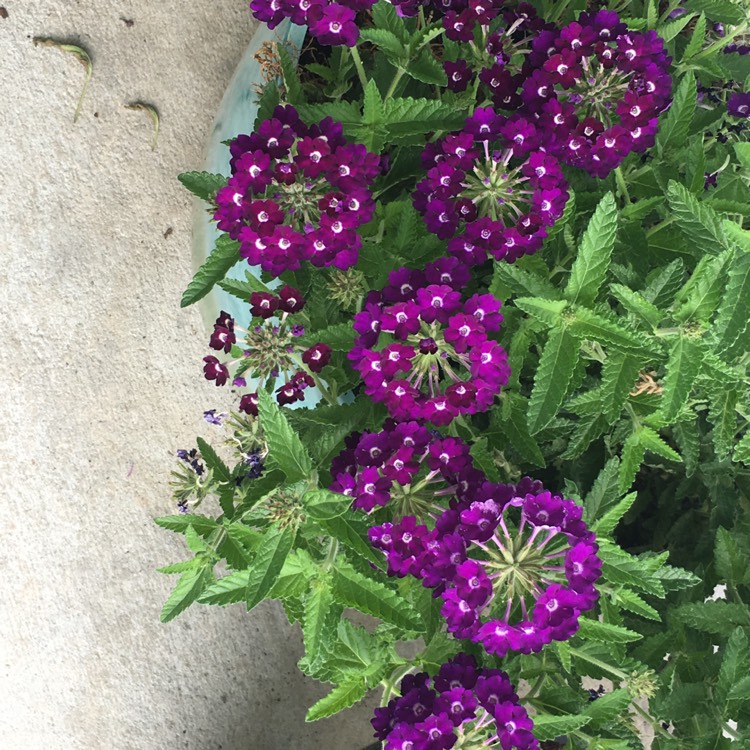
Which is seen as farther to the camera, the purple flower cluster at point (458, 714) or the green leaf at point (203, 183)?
the green leaf at point (203, 183)

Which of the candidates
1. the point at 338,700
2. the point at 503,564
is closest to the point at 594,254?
the point at 503,564

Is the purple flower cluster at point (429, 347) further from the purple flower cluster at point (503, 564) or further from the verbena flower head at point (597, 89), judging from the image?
the verbena flower head at point (597, 89)

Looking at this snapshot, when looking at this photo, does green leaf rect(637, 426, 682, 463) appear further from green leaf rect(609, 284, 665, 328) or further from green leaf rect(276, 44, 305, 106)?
green leaf rect(276, 44, 305, 106)

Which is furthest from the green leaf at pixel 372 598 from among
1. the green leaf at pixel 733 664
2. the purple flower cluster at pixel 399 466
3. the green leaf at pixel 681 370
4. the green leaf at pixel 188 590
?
the green leaf at pixel 733 664

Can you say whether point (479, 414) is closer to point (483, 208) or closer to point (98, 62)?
point (483, 208)

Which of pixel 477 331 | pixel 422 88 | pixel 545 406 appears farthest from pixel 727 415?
pixel 422 88

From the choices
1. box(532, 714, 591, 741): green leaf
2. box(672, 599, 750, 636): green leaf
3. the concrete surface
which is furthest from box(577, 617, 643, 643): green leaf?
the concrete surface
